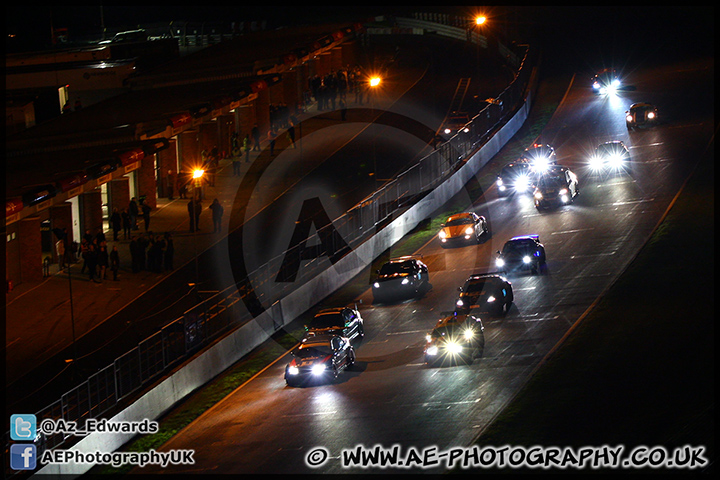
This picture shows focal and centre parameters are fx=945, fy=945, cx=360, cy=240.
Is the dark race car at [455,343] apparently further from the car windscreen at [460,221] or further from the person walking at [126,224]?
the person walking at [126,224]

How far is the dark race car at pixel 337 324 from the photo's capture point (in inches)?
1282

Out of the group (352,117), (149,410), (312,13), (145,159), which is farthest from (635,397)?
(312,13)

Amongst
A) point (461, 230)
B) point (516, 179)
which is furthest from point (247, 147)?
point (461, 230)

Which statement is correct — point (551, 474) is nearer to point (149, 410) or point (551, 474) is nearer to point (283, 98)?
point (149, 410)

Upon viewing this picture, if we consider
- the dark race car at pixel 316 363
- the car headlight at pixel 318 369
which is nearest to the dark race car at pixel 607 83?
the dark race car at pixel 316 363

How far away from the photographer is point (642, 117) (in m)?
59.3

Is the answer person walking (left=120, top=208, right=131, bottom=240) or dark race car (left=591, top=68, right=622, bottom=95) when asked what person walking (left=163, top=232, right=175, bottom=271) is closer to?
person walking (left=120, top=208, right=131, bottom=240)

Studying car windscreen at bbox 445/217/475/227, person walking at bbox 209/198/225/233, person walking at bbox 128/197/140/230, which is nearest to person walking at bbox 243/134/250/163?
person walking at bbox 209/198/225/233

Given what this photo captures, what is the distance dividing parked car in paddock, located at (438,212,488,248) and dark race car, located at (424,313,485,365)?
1319 cm

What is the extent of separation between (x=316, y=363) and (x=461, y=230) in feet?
49.7

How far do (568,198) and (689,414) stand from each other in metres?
24.6

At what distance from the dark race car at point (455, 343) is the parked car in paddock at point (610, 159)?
82.2 ft

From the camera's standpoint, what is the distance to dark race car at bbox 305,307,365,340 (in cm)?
3256

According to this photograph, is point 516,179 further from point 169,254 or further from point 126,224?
point 126,224
